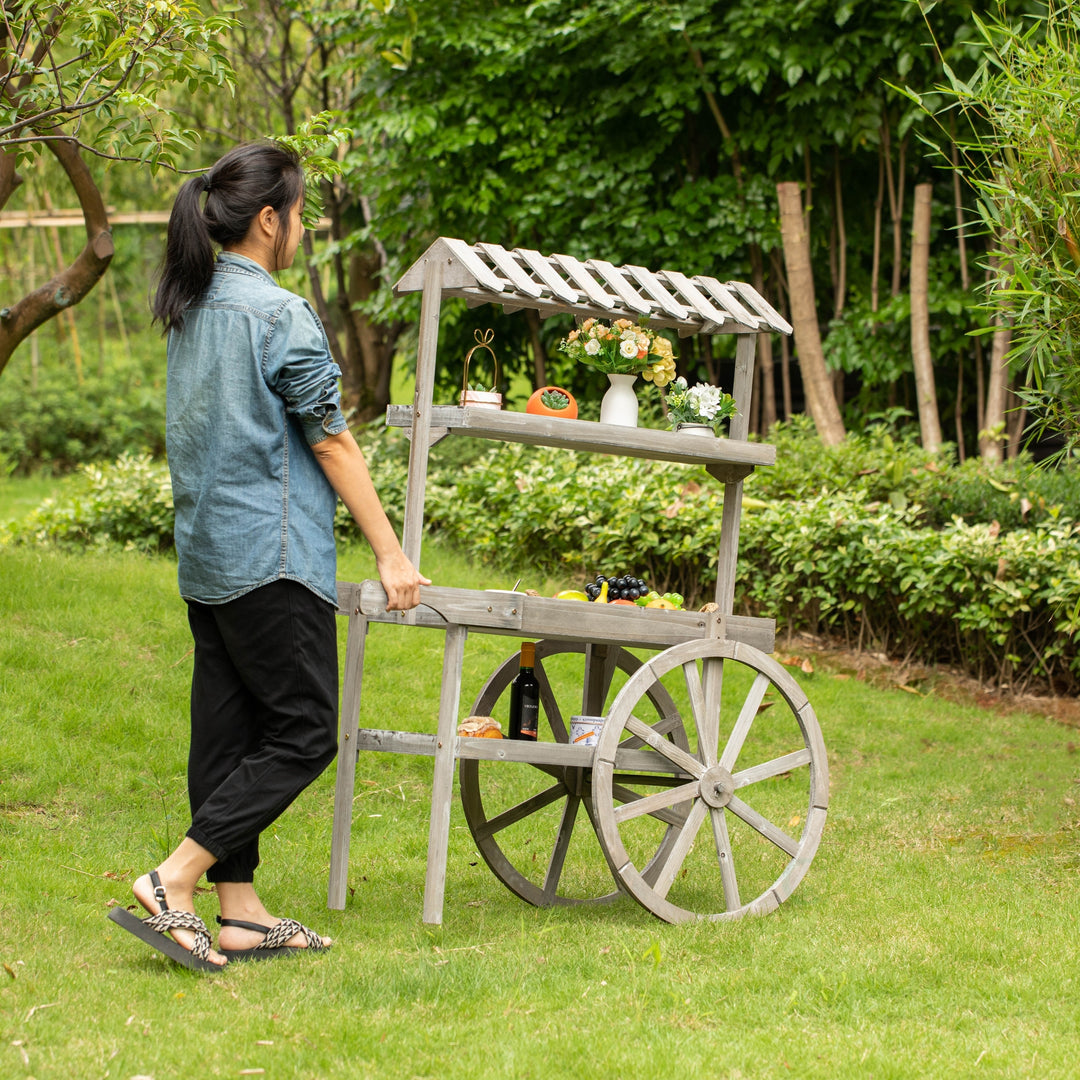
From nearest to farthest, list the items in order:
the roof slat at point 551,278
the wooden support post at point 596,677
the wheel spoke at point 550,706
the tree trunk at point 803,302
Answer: the roof slat at point 551,278 → the wooden support post at point 596,677 → the wheel spoke at point 550,706 → the tree trunk at point 803,302

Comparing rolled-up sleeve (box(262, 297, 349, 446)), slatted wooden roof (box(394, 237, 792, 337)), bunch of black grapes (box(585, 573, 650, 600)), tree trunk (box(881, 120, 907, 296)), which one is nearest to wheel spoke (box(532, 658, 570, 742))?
bunch of black grapes (box(585, 573, 650, 600))

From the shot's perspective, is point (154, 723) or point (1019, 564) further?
point (1019, 564)

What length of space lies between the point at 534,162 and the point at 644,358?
651cm

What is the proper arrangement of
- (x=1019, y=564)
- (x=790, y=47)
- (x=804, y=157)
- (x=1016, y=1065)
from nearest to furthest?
(x=1016, y=1065) < (x=1019, y=564) < (x=790, y=47) < (x=804, y=157)

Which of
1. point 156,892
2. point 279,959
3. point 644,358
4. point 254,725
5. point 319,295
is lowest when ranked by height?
point 279,959

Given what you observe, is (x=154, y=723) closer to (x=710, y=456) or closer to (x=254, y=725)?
(x=254, y=725)

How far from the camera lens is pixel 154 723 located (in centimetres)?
521

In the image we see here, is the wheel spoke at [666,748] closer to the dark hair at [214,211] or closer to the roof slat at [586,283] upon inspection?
the roof slat at [586,283]

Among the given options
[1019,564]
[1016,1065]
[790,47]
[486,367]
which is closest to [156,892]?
[1016,1065]

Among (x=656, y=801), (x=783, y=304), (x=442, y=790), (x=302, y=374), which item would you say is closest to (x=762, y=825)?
(x=656, y=801)

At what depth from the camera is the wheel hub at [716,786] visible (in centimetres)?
363

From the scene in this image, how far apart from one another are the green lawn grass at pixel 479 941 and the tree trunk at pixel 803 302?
137 inches

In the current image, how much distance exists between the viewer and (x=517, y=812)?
4.11m

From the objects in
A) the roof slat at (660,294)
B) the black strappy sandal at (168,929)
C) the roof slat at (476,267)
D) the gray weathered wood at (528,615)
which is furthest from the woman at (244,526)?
the roof slat at (660,294)
